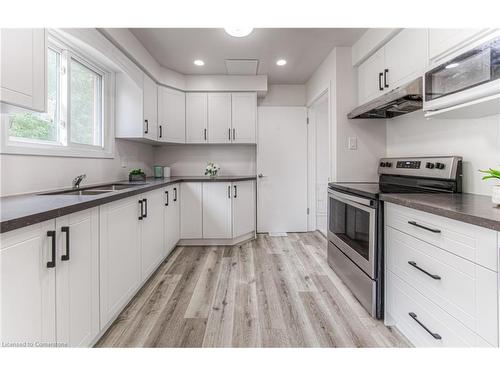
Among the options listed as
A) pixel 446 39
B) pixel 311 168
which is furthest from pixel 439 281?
pixel 311 168

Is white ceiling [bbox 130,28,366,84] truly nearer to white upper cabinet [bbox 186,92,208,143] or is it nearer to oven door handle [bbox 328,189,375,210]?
white upper cabinet [bbox 186,92,208,143]

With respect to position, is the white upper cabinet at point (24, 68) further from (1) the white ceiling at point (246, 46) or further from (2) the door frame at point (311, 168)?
(2) the door frame at point (311, 168)

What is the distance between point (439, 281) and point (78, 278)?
1782 millimetres

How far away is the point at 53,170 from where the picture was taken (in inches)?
73.6

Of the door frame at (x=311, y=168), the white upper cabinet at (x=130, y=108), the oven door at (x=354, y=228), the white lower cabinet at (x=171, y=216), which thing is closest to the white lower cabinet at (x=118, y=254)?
the white lower cabinet at (x=171, y=216)

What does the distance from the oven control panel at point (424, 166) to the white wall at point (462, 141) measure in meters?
0.10

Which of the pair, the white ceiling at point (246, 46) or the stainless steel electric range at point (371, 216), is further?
the white ceiling at point (246, 46)

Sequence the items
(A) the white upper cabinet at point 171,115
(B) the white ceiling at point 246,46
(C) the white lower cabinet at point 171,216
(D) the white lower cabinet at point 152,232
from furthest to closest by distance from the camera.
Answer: (A) the white upper cabinet at point 171,115
(C) the white lower cabinet at point 171,216
(B) the white ceiling at point 246,46
(D) the white lower cabinet at point 152,232

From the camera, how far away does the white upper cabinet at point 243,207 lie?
3418 millimetres

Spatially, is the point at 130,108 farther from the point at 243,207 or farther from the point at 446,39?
the point at 446,39

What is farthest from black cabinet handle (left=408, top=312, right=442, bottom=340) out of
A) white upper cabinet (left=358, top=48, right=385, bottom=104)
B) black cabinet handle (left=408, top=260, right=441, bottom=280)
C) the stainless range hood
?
white upper cabinet (left=358, top=48, right=385, bottom=104)

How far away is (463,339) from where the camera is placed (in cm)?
108

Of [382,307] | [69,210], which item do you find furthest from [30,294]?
[382,307]

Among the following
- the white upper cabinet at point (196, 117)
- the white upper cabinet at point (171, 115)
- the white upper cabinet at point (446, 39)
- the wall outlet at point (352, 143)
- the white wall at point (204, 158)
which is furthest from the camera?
the white wall at point (204, 158)
